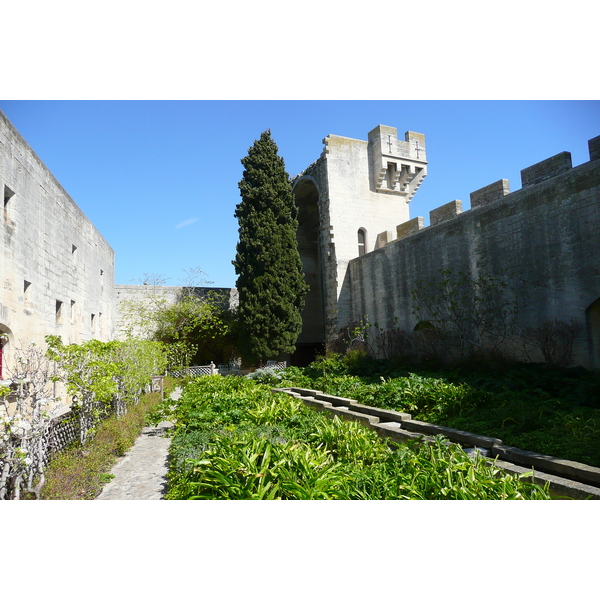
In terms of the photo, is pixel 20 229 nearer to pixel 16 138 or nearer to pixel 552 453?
pixel 16 138

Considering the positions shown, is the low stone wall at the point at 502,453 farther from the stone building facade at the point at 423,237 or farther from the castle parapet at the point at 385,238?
the castle parapet at the point at 385,238

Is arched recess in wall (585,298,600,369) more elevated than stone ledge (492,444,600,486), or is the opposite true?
arched recess in wall (585,298,600,369)

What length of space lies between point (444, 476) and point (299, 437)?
2069 mm

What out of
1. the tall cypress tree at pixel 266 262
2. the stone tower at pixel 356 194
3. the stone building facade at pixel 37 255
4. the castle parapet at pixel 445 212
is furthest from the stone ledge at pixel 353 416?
the stone tower at pixel 356 194

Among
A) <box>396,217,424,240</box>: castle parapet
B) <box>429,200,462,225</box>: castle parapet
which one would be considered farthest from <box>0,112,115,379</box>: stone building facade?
<box>429,200,462,225</box>: castle parapet

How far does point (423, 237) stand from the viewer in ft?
48.7

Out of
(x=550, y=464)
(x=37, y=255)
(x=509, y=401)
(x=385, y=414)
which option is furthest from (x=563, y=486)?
(x=37, y=255)

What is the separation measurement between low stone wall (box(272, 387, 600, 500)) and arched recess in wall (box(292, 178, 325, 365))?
14.1 m

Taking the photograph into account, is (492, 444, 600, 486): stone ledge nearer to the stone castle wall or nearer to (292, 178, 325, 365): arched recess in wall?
the stone castle wall

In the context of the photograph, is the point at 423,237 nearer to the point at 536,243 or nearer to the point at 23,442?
the point at 536,243

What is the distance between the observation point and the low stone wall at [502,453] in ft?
12.7

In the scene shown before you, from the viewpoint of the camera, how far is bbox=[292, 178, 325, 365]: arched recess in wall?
2259 centimetres

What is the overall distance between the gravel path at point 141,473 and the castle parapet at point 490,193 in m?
10.6

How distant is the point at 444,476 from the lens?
12.2 ft
